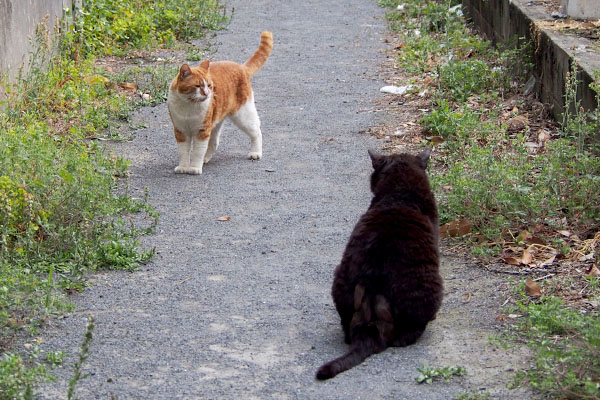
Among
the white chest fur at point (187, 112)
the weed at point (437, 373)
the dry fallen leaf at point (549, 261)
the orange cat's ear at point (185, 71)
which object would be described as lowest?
the dry fallen leaf at point (549, 261)

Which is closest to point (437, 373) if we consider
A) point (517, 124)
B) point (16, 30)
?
point (517, 124)

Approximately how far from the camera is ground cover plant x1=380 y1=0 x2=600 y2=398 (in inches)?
155

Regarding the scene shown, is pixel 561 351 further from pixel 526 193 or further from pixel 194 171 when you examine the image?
pixel 194 171

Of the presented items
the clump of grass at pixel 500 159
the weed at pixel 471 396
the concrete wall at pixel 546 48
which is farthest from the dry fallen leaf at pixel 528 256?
the concrete wall at pixel 546 48

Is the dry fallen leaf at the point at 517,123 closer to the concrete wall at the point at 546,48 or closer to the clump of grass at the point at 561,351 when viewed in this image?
the concrete wall at the point at 546,48

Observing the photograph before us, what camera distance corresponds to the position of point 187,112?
715cm

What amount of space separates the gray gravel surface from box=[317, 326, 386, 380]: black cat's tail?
0.04 meters

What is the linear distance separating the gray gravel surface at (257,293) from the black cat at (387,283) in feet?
0.32

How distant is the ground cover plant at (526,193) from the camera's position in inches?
155

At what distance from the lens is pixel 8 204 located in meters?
4.94

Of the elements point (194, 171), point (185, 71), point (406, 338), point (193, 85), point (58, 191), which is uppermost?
point (185, 71)

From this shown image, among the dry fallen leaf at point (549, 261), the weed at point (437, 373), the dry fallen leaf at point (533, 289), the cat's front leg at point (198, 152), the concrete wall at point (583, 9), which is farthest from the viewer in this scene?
the concrete wall at point (583, 9)

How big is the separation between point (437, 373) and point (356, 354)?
0.39 m

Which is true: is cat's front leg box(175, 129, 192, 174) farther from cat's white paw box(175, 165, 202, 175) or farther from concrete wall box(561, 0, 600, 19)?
concrete wall box(561, 0, 600, 19)
